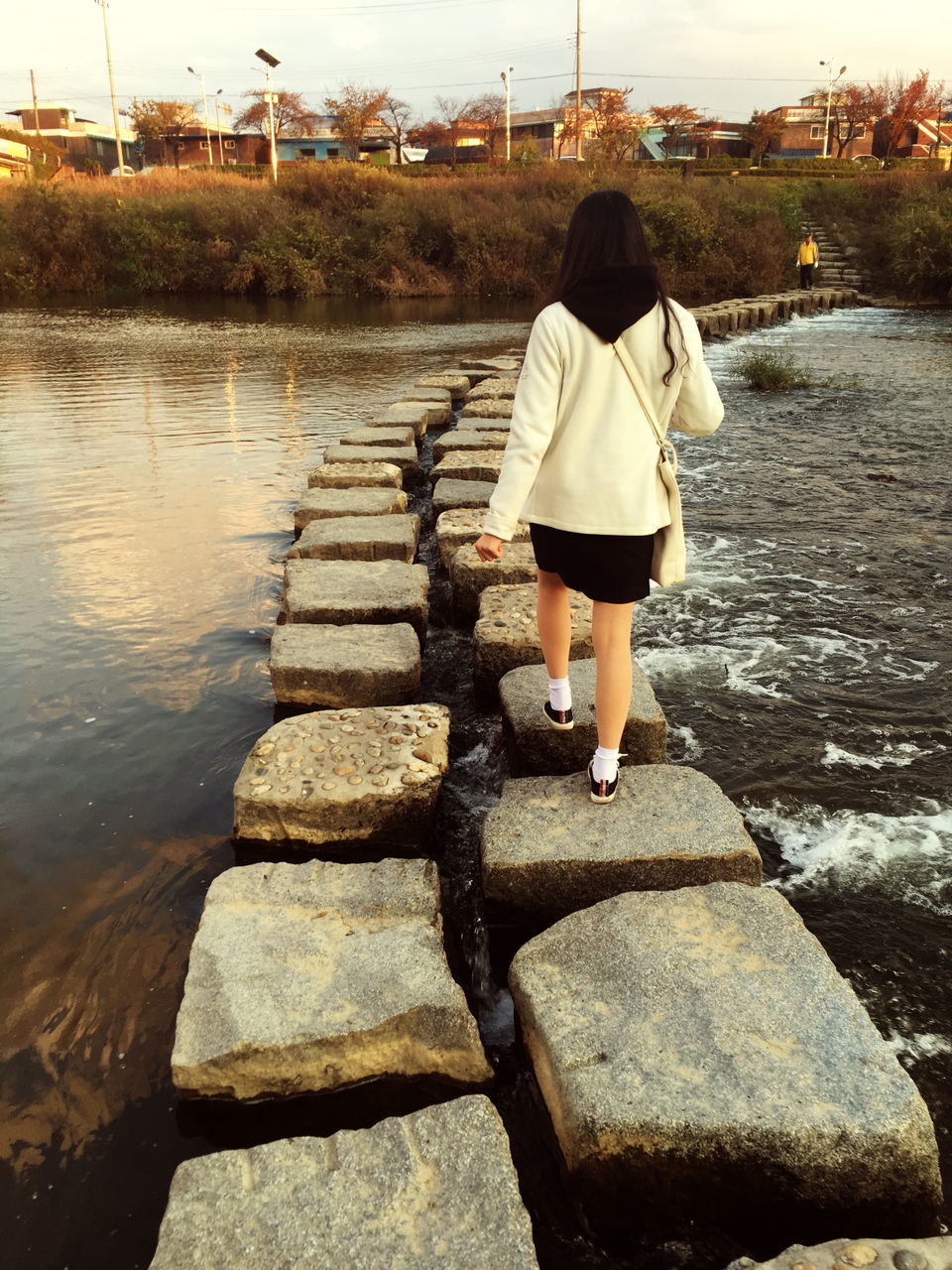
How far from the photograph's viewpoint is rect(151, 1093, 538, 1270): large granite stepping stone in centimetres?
158

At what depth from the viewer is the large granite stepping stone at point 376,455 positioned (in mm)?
6859

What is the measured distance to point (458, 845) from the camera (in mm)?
3186

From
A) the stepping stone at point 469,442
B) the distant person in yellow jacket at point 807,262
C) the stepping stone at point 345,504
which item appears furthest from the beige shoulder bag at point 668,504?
the distant person in yellow jacket at point 807,262

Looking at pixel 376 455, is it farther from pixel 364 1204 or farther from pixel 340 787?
pixel 364 1204

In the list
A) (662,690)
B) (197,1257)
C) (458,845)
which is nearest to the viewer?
(197,1257)

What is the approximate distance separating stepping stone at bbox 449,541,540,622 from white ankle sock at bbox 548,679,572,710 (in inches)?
56.6

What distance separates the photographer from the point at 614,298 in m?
2.62

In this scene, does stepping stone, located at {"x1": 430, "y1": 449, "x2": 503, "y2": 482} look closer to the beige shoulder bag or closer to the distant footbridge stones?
the distant footbridge stones

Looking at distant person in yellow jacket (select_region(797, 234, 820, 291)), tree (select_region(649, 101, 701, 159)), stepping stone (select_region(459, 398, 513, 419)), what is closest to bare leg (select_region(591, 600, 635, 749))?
stepping stone (select_region(459, 398, 513, 419))

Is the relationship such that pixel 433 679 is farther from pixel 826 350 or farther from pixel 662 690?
pixel 826 350

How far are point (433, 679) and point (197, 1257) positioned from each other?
2.92 metres

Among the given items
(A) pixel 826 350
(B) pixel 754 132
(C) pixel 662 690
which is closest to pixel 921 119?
(B) pixel 754 132

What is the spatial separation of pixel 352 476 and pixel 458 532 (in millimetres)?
1405

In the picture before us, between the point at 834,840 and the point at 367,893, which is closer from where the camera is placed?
the point at 367,893
